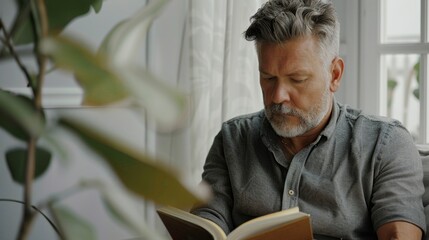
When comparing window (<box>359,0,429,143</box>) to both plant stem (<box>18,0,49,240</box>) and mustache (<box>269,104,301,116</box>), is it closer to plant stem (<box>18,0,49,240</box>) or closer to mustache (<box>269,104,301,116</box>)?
mustache (<box>269,104,301,116</box>)

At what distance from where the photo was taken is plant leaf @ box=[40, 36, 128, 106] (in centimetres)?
44

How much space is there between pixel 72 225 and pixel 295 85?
145cm

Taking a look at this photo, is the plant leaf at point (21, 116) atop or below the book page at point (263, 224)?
atop

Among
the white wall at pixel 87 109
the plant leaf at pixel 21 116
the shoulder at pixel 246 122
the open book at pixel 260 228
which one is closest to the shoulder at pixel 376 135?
the shoulder at pixel 246 122

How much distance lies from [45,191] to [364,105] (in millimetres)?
1372

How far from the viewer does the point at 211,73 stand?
103 inches

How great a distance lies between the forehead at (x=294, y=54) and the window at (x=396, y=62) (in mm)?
1135

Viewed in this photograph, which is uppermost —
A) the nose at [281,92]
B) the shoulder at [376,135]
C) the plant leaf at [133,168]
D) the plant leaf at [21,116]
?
the plant leaf at [21,116]

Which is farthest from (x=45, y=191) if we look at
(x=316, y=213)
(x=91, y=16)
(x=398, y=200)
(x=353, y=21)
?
(x=353, y=21)

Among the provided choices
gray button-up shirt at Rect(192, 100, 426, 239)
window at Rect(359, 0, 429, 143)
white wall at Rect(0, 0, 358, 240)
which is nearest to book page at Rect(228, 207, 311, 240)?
gray button-up shirt at Rect(192, 100, 426, 239)

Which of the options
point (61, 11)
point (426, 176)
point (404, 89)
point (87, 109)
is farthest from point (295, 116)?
point (61, 11)

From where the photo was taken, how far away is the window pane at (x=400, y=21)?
9.57 feet

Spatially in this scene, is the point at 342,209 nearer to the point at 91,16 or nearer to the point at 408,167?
the point at 408,167

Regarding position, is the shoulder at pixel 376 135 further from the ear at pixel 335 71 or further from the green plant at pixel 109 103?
the green plant at pixel 109 103
